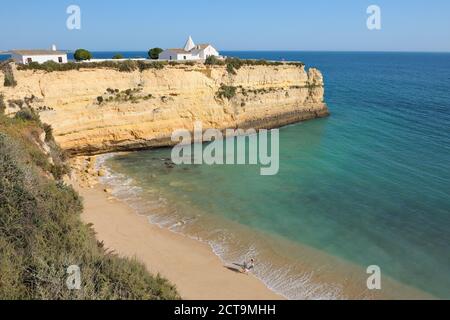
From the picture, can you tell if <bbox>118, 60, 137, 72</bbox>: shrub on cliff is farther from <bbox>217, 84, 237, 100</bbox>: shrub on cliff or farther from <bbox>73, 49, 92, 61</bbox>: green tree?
<bbox>217, 84, 237, 100</bbox>: shrub on cliff

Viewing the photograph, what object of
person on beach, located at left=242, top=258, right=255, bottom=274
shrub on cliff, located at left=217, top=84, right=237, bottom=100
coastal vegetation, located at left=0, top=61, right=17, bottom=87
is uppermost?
coastal vegetation, located at left=0, top=61, right=17, bottom=87

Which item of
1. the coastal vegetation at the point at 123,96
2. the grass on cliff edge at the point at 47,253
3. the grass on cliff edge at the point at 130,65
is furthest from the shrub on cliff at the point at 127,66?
the grass on cliff edge at the point at 47,253

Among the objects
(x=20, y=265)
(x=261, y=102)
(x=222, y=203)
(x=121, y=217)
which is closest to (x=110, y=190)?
(x=121, y=217)

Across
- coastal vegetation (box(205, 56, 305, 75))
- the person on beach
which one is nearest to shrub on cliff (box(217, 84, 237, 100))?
coastal vegetation (box(205, 56, 305, 75))

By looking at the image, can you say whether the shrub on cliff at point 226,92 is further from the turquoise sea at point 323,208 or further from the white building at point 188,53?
the white building at point 188,53

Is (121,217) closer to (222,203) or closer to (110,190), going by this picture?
(110,190)

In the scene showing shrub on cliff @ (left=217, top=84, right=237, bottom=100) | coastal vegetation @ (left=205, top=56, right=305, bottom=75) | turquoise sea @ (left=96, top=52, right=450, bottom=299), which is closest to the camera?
turquoise sea @ (left=96, top=52, right=450, bottom=299)

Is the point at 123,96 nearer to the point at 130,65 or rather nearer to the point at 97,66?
the point at 130,65
